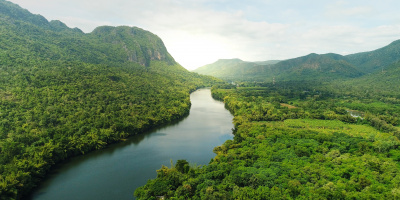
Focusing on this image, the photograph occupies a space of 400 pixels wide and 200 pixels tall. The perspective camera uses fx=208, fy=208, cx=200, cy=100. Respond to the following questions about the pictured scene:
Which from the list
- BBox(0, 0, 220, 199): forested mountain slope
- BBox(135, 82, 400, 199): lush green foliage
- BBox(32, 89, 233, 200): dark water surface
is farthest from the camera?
BBox(0, 0, 220, 199): forested mountain slope

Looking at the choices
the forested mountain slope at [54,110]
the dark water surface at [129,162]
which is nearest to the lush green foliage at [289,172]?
the dark water surface at [129,162]

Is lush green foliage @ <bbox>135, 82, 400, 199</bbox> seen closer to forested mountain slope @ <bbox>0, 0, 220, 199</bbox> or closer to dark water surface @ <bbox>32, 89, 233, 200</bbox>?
dark water surface @ <bbox>32, 89, 233, 200</bbox>

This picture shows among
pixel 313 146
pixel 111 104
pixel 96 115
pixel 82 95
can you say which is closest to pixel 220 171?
pixel 313 146

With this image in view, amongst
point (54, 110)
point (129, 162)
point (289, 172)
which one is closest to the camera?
point (289, 172)

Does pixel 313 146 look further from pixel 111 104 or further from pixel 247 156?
pixel 111 104

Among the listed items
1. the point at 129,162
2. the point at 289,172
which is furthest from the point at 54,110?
the point at 289,172

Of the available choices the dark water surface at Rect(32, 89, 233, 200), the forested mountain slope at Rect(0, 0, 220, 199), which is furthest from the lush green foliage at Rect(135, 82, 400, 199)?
the forested mountain slope at Rect(0, 0, 220, 199)

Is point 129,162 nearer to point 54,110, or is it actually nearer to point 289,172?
point 54,110

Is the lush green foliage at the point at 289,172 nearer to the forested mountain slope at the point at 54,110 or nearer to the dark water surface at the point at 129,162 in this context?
the dark water surface at the point at 129,162
